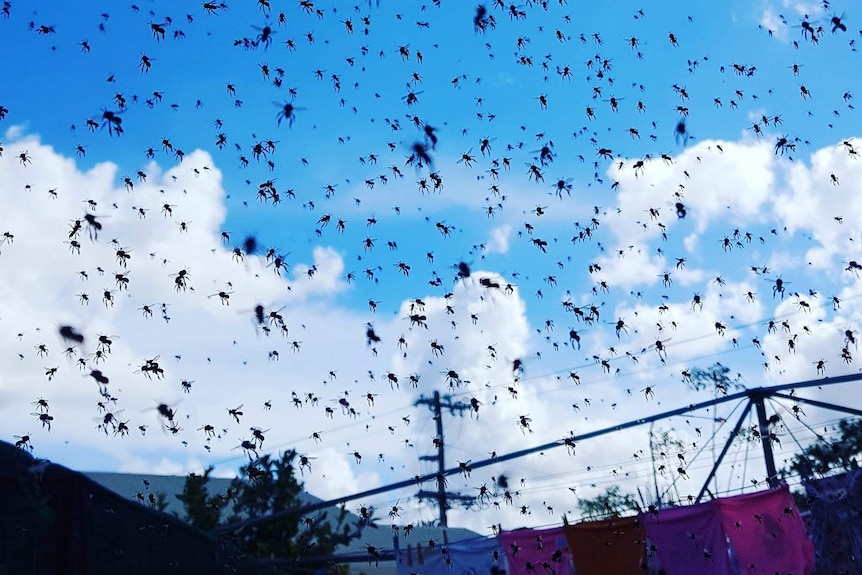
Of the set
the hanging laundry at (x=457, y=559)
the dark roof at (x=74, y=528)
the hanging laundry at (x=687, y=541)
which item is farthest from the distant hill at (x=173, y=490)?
the dark roof at (x=74, y=528)

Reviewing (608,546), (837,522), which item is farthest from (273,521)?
(837,522)

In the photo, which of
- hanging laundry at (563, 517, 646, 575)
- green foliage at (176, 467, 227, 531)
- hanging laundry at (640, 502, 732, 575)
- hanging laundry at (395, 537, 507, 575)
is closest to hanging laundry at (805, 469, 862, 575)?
hanging laundry at (640, 502, 732, 575)

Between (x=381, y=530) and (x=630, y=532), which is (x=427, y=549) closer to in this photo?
(x=630, y=532)

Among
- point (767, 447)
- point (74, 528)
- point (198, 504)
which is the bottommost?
point (74, 528)

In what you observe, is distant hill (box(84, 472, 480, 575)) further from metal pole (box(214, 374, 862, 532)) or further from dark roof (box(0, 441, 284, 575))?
dark roof (box(0, 441, 284, 575))

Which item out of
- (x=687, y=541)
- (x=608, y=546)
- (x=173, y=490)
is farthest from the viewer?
(x=173, y=490)

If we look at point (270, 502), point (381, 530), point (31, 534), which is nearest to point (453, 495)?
point (381, 530)

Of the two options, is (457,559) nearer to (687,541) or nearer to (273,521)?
(687,541)

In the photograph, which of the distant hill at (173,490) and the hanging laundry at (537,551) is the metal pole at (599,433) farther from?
the distant hill at (173,490)
